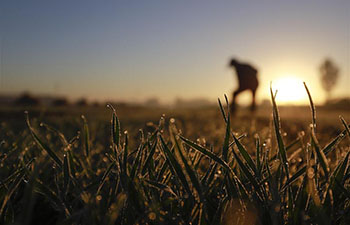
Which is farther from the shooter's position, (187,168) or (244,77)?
(244,77)

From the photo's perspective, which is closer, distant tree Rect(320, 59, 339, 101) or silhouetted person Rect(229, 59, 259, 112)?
silhouetted person Rect(229, 59, 259, 112)

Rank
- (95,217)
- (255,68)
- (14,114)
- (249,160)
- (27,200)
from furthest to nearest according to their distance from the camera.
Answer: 1. (255,68)
2. (14,114)
3. (249,160)
4. (95,217)
5. (27,200)

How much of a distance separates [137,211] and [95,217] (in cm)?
8

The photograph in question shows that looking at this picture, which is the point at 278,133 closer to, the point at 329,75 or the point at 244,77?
the point at 244,77

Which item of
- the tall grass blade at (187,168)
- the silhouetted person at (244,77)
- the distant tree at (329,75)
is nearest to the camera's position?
the tall grass blade at (187,168)

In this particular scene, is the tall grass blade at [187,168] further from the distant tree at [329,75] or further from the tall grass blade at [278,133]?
the distant tree at [329,75]

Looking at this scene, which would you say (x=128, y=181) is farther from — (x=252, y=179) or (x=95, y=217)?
(x=252, y=179)

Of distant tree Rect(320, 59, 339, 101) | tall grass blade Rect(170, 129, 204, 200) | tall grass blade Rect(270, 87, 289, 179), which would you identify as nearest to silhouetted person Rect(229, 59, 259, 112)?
tall grass blade Rect(270, 87, 289, 179)

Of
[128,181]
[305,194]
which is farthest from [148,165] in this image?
[305,194]

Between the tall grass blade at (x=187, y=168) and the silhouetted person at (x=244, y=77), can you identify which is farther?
the silhouetted person at (x=244, y=77)

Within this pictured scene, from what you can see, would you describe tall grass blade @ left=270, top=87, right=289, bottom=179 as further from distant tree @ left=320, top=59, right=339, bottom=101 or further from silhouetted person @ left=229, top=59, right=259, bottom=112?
distant tree @ left=320, top=59, right=339, bottom=101

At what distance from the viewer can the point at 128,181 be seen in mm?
619

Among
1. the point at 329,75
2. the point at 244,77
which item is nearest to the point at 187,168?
the point at 244,77

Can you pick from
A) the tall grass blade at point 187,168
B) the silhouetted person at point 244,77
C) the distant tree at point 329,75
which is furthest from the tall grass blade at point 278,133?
the distant tree at point 329,75
